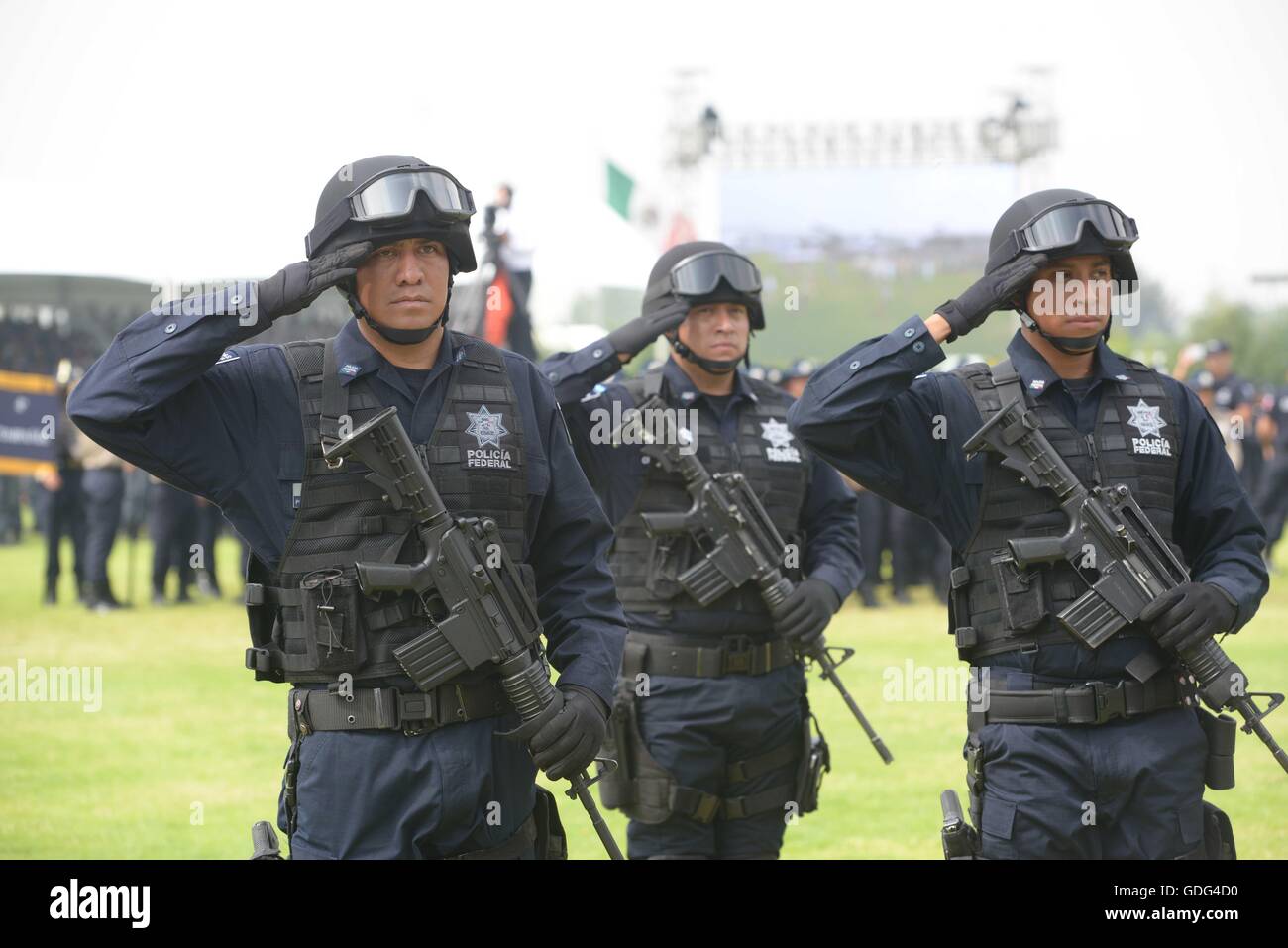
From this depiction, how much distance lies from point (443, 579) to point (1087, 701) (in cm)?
196

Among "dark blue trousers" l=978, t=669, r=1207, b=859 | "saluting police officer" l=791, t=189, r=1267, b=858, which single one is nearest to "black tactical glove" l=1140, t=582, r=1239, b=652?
"saluting police officer" l=791, t=189, r=1267, b=858

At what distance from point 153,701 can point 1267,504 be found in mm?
14367

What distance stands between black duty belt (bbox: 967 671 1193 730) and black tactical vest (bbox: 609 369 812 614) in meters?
1.71

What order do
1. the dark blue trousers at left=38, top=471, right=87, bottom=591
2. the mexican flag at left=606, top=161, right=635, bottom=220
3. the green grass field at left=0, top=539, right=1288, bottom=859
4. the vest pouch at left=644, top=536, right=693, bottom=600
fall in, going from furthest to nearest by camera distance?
the mexican flag at left=606, top=161, right=635, bottom=220 < the dark blue trousers at left=38, top=471, right=87, bottom=591 < the green grass field at left=0, top=539, right=1288, bottom=859 < the vest pouch at left=644, top=536, right=693, bottom=600

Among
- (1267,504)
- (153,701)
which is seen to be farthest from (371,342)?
(1267,504)

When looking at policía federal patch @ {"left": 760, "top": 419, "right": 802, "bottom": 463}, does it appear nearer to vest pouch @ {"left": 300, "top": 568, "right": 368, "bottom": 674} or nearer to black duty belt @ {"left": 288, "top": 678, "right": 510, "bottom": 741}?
black duty belt @ {"left": 288, "top": 678, "right": 510, "bottom": 741}

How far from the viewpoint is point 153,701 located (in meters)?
11.7

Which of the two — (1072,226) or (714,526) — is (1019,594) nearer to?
(1072,226)

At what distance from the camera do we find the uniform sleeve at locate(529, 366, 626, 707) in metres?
4.14

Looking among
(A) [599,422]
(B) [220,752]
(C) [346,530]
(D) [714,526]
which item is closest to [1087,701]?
(D) [714,526]

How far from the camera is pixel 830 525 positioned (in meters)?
6.54

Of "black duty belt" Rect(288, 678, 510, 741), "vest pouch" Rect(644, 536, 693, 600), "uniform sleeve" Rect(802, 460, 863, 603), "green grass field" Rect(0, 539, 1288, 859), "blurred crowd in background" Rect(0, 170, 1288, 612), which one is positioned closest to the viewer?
"black duty belt" Rect(288, 678, 510, 741)

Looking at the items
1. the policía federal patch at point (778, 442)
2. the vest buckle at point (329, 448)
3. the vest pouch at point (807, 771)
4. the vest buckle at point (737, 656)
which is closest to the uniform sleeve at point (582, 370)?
the policía federal patch at point (778, 442)

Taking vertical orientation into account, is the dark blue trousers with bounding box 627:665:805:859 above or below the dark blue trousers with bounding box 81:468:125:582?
below
